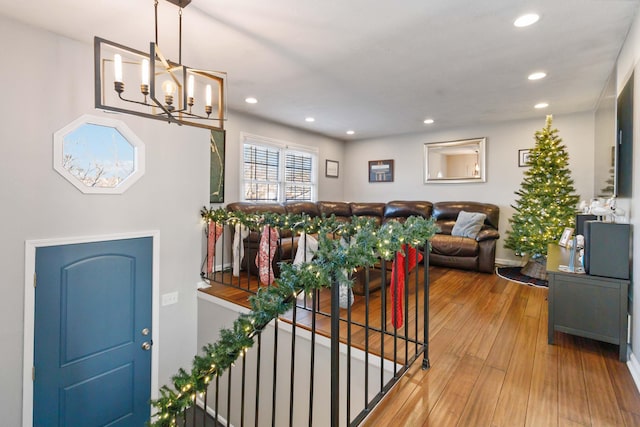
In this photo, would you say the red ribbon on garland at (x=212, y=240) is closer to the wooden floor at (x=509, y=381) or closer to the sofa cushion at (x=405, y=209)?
the wooden floor at (x=509, y=381)

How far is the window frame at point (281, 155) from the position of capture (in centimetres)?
518

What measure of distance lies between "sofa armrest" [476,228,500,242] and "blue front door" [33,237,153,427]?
15.4 feet

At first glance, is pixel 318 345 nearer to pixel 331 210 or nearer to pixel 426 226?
pixel 426 226

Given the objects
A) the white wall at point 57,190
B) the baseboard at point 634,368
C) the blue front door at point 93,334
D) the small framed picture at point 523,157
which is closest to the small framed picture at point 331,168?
the small framed picture at point 523,157

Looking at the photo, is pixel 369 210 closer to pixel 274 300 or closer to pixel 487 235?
pixel 487 235

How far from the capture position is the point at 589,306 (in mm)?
2252

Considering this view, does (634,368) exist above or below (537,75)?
below

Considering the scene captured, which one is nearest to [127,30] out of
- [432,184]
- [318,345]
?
[318,345]

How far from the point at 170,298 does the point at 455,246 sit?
14.0ft

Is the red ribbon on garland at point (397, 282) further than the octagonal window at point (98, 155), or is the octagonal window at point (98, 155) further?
the octagonal window at point (98, 155)

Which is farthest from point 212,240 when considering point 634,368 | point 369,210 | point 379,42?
point 634,368

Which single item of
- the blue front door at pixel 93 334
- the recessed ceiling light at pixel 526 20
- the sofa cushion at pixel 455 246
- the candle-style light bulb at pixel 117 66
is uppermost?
the recessed ceiling light at pixel 526 20

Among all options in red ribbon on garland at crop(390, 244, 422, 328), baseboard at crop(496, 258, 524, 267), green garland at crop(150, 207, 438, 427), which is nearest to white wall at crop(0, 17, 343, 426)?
green garland at crop(150, 207, 438, 427)

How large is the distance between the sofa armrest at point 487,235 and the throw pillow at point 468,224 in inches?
3.2
